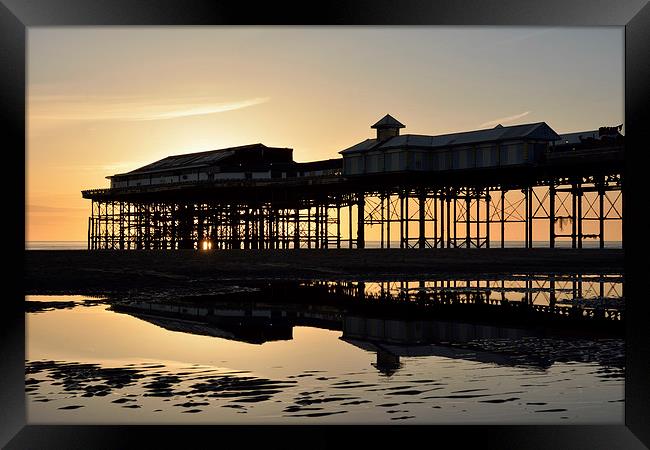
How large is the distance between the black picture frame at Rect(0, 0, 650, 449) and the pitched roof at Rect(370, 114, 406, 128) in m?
52.4

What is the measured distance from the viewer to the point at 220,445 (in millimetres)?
5832

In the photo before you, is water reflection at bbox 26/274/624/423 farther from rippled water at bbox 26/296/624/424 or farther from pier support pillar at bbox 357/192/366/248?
pier support pillar at bbox 357/192/366/248

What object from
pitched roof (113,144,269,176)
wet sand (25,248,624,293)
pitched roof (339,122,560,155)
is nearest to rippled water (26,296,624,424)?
wet sand (25,248,624,293)

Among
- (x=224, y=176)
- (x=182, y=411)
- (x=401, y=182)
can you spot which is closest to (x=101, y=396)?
(x=182, y=411)

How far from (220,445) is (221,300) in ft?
48.5

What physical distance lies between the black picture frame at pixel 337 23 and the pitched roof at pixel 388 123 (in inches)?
2062

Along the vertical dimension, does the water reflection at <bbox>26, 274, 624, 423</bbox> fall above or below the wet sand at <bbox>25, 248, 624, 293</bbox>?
below

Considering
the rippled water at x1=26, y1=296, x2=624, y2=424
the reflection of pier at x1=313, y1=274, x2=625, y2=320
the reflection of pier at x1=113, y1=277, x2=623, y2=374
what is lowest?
the rippled water at x1=26, y1=296, x2=624, y2=424

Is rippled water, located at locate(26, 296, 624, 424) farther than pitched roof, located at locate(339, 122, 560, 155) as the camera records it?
No

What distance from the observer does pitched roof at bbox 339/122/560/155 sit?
4619cm

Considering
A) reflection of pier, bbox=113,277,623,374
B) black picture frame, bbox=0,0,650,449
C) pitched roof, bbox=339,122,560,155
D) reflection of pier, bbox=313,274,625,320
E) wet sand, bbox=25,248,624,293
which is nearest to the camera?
black picture frame, bbox=0,0,650,449

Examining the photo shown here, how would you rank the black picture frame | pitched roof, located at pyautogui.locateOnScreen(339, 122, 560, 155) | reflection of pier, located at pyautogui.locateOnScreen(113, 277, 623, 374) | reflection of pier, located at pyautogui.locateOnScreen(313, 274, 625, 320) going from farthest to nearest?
1. pitched roof, located at pyautogui.locateOnScreen(339, 122, 560, 155)
2. reflection of pier, located at pyautogui.locateOnScreen(313, 274, 625, 320)
3. reflection of pier, located at pyautogui.locateOnScreen(113, 277, 623, 374)
4. the black picture frame

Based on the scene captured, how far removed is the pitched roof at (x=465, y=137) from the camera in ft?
152

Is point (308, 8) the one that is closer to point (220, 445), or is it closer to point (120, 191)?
point (220, 445)
